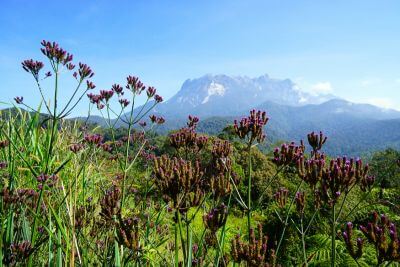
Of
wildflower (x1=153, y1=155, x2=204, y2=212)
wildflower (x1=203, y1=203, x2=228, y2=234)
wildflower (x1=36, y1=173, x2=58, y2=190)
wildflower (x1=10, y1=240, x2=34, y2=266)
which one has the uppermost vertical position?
wildflower (x1=153, y1=155, x2=204, y2=212)

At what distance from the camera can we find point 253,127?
322cm

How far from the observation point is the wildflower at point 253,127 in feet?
10.6

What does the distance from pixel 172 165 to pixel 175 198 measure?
0.79ft

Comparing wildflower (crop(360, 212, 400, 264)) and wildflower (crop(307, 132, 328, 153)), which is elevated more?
wildflower (crop(307, 132, 328, 153))

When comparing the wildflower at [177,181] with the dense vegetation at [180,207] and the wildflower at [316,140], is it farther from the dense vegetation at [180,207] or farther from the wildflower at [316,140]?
the wildflower at [316,140]

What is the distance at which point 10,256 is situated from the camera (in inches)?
98.3

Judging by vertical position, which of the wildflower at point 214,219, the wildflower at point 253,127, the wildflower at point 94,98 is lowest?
the wildflower at point 214,219

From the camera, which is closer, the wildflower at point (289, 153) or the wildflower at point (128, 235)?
the wildflower at point (128, 235)

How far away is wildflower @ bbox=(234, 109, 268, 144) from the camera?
10.6ft

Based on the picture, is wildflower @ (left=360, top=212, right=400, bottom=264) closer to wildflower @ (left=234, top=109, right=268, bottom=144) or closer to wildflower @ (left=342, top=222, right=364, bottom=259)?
wildflower @ (left=342, top=222, right=364, bottom=259)

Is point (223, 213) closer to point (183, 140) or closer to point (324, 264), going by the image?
point (183, 140)

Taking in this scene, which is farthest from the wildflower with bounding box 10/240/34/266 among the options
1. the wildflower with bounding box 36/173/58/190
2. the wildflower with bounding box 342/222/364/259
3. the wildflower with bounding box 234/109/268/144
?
the wildflower with bounding box 342/222/364/259

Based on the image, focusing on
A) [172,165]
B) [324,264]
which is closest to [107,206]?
[172,165]

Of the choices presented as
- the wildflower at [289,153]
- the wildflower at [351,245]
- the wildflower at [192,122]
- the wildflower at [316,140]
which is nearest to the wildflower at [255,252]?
the wildflower at [351,245]
